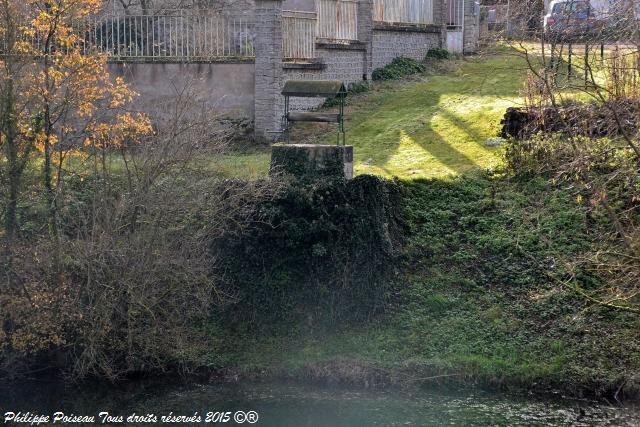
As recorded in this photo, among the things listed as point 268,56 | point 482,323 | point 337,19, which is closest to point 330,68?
point 337,19

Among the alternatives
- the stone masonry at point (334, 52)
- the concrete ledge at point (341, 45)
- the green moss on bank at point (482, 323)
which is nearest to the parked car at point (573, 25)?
the green moss on bank at point (482, 323)

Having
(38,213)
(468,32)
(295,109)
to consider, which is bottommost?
(38,213)

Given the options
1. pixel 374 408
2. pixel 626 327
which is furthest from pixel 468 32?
pixel 374 408

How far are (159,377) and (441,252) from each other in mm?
5478

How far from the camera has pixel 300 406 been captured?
42.4 feet

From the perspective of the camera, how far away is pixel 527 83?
716 inches

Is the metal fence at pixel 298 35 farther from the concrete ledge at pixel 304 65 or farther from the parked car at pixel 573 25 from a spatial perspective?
the parked car at pixel 573 25

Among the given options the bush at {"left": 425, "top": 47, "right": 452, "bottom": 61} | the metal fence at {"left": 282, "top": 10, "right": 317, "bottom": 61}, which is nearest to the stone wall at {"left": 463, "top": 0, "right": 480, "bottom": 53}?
the bush at {"left": 425, "top": 47, "right": 452, "bottom": 61}

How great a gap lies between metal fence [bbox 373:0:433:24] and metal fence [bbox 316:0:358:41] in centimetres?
127

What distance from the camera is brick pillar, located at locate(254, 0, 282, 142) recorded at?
63.9 feet

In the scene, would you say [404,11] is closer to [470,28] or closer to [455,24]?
[455,24]

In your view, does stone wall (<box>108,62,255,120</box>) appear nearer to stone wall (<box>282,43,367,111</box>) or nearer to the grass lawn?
stone wall (<box>282,43,367,111</box>)

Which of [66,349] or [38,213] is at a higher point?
[38,213]

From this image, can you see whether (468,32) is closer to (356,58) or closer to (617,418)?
(356,58)
